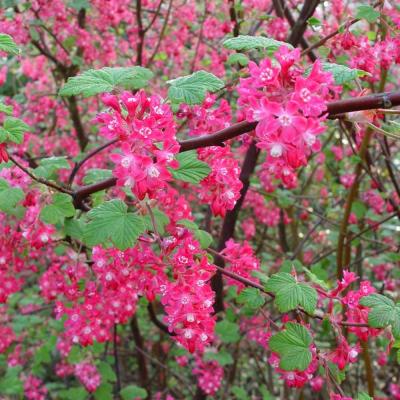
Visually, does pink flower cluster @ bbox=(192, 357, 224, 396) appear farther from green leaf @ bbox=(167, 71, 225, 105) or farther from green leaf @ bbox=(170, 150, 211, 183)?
green leaf @ bbox=(167, 71, 225, 105)

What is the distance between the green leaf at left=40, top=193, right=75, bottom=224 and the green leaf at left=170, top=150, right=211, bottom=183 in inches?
15.3

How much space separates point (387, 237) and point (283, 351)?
3.73 metres

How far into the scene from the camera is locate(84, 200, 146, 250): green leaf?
4.46 feet

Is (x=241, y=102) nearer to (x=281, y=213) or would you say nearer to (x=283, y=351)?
(x=283, y=351)

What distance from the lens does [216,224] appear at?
5.16m

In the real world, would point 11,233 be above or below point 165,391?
above

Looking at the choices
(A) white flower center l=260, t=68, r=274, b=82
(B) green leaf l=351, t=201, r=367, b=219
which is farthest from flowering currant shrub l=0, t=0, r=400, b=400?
(B) green leaf l=351, t=201, r=367, b=219

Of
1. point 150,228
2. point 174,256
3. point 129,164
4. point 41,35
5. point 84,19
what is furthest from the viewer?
point 84,19

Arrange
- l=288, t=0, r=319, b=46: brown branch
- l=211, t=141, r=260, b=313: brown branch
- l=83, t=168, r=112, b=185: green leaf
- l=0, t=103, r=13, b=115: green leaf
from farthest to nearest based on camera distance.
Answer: l=211, t=141, r=260, b=313: brown branch
l=288, t=0, r=319, b=46: brown branch
l=83, t=168, r=112, b=185: green leaf
l=0, t=103, r=13, b=115: green leaf

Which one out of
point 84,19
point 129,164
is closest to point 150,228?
point 129,164

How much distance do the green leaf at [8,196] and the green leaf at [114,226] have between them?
1.09 ft

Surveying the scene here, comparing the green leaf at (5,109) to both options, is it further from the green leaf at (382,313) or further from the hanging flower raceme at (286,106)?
the green leaf at (382,313)

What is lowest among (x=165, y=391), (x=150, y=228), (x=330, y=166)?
(x=165, y=391)

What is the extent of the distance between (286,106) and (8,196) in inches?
39.6
